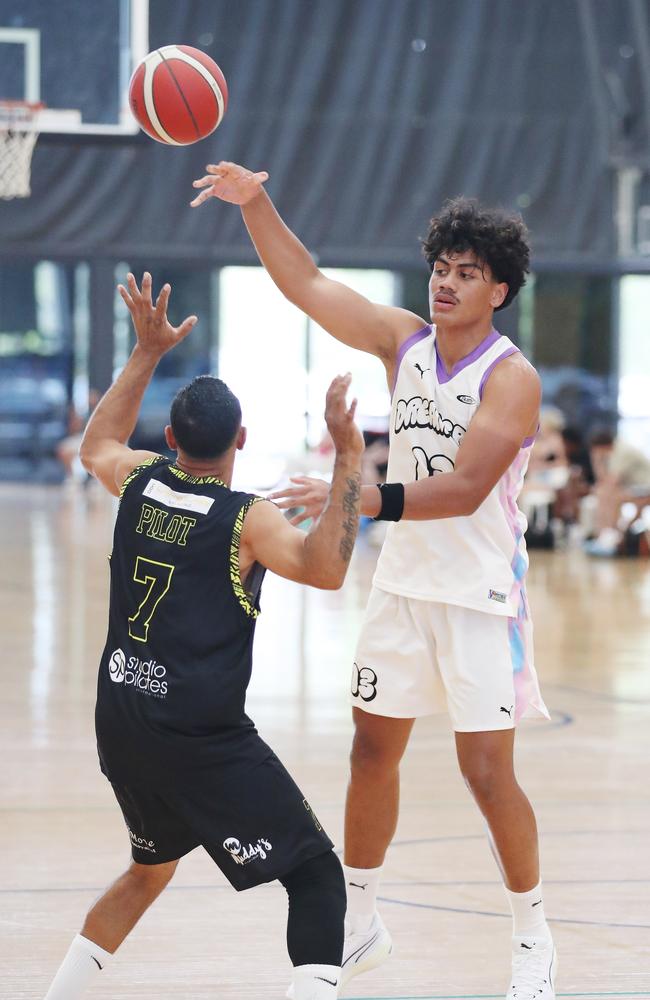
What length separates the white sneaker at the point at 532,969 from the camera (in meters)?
3.23

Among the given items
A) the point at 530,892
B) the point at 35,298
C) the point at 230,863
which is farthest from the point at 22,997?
the point at 35,298

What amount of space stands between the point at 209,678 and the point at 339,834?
82.8 inches

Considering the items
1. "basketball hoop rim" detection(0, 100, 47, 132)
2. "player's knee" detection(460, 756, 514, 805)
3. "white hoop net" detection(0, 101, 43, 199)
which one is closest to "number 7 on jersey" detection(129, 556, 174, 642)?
"player's knee" detection(460, 756, 514, 805)

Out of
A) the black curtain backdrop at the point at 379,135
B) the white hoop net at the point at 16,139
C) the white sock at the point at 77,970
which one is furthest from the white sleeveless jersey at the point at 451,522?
the black curtain backdrop at the point at 379,135

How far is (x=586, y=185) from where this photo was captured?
20547 mm

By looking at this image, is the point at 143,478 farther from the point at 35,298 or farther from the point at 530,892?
the point at 35,298

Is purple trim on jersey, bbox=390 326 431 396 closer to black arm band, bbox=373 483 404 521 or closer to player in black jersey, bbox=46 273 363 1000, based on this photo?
black arm band, bbox=373 483 404 521

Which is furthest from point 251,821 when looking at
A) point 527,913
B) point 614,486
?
point 614,486

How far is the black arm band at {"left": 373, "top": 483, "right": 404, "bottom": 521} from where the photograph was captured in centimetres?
317

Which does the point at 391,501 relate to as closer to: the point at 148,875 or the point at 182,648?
the point at 182,648

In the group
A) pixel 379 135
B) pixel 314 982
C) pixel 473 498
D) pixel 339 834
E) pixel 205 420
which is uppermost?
pixel 379 135

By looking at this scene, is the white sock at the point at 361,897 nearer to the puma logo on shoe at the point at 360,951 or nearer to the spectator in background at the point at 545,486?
the puma logo on shoe at the point at 360,951

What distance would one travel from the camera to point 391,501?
318 cm

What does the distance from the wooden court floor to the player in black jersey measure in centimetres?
64
